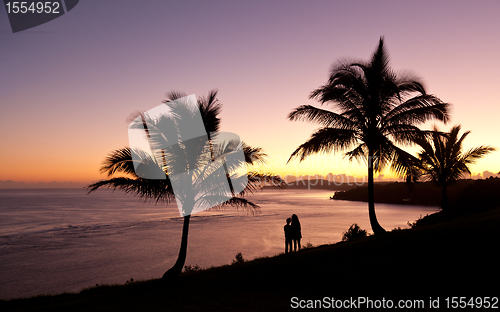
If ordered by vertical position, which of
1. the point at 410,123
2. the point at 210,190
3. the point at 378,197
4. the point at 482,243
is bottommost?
the point at 378,197

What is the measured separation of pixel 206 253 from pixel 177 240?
778 centimetres

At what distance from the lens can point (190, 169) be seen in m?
10.8

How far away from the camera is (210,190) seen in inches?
425

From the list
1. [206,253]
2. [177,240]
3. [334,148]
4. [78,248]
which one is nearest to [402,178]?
[334,148]

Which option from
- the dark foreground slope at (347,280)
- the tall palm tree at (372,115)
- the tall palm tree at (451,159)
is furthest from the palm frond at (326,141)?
the tall palm tree at (451,159)

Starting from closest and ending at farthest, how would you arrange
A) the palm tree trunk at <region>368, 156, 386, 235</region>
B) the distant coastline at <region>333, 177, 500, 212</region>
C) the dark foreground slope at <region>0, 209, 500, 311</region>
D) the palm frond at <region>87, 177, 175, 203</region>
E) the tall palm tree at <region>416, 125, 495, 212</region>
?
the dark foreground slope at <region>0, 209, 500, 311</region> < the palm frond at <region>87, 177, 175, 203</region> < the palm tree trunk at <region>368, 156, 386, 235</region> < the tall palm tree at <region>416, 125, 495, 212</region> < the distant coastline at <region>333, 177, 500, 212</region>

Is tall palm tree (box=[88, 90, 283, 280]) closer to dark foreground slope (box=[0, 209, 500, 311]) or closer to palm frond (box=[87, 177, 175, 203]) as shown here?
palm frond (box=[87, 177, 175, 203])

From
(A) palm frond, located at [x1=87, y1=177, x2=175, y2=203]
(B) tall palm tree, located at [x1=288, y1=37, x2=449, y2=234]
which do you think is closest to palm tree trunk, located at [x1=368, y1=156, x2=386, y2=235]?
(B) tall palm tree, located at [x1=288, y1=37, x2=449, y2=234]

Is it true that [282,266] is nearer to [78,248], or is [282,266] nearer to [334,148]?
[334,148]

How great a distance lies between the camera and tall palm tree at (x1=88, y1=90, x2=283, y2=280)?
10172mm

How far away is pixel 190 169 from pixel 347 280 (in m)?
6.77

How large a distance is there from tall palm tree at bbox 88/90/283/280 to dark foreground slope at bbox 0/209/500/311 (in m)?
2.44

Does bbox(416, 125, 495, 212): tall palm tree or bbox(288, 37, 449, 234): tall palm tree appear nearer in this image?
bbox(288, 37, 449, 234): tall palm tree

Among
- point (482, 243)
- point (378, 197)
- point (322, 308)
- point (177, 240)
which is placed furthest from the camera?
point (378, 197)
